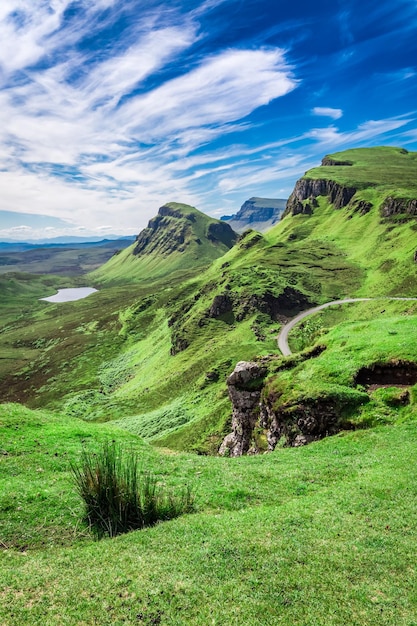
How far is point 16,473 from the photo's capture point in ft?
77.1

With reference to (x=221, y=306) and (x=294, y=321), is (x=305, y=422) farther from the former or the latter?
(x=221, y=306)

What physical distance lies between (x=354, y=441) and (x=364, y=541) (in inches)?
504

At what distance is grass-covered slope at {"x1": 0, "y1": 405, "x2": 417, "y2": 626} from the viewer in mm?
12414

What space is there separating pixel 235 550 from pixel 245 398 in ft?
112

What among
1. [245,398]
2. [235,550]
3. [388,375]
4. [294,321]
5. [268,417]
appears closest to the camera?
[235,550]

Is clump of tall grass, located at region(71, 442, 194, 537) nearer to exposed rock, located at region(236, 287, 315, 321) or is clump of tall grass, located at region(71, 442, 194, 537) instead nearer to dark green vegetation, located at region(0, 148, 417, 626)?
dark green vegetation, located at region(0, 148, 417, 626)

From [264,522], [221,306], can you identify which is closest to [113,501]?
[264,522]

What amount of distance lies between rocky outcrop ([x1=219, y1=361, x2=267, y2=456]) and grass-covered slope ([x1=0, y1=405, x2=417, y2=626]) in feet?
73.9

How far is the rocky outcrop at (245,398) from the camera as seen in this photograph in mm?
48219

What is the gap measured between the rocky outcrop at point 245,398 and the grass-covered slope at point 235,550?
73.9ft

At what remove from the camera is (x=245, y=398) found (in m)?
49.4

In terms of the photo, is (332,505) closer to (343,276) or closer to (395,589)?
(395,589)

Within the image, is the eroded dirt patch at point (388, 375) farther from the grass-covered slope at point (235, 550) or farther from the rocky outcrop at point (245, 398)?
the rocky outcrop at point (245, 398)

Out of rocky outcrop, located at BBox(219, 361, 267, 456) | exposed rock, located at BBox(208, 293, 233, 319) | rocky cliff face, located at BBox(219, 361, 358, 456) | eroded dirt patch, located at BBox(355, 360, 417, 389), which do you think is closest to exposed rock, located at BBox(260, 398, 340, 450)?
rocky cliff face, located at BBox(219, 361, 358, 456)
